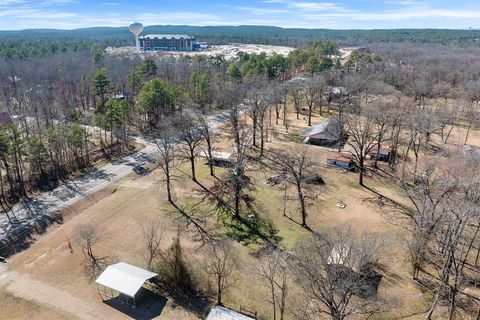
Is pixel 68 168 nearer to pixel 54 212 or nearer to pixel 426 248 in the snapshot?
pixel 54 212

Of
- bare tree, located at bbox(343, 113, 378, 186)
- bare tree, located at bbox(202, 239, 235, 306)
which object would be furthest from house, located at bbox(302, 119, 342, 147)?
bare tree, located at bbox(202, 239, 235, 306)

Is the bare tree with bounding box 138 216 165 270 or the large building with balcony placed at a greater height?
the large building with balcony

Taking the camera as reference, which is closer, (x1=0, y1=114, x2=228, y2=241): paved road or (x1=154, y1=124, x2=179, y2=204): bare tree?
(x1=0, y1=114, x2=228, y2=241): paved road

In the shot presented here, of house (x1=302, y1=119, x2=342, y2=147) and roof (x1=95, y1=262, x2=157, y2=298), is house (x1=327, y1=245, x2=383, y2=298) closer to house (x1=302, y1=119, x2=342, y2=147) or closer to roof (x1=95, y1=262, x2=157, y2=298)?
roof (x1=95, y1=262, x2=157, y2=298)

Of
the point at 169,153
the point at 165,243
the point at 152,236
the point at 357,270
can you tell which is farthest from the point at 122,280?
the point at 169,153

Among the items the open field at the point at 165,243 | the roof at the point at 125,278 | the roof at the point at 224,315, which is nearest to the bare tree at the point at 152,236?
the open field at the point at 165,243

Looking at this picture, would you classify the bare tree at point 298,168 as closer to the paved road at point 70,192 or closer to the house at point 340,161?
the house at point 340,161

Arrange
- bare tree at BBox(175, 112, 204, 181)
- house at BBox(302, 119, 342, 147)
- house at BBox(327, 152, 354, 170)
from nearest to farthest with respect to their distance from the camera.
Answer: bare tree at BBox(175, 112, 204, 181) < house at BBox(327, 152, 354, 170) < house at BBox(302, 119, 342, 147)
